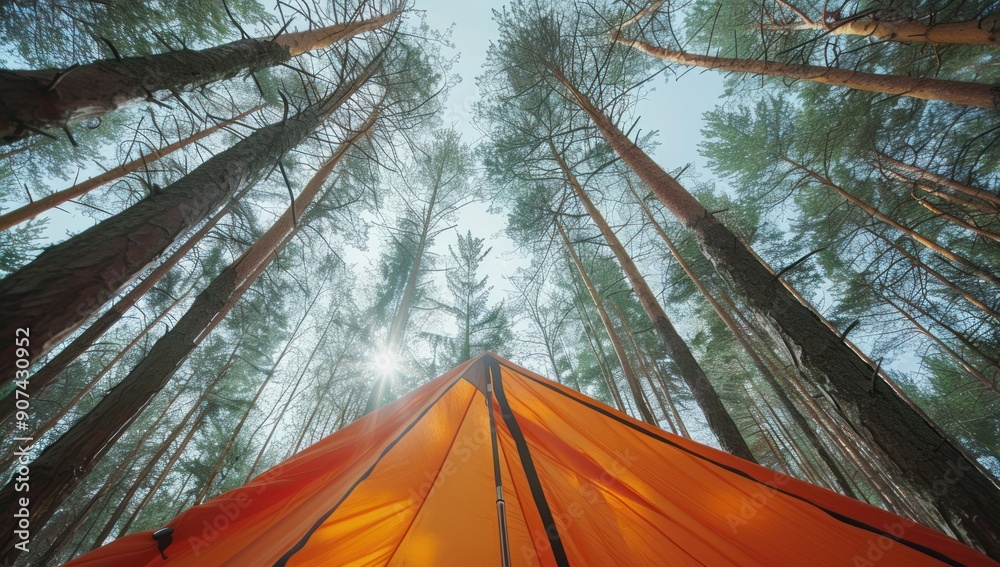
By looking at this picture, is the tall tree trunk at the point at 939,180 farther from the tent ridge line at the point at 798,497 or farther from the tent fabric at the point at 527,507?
the tent fabric at the point at 527,507

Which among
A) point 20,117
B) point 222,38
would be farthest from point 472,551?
point 222,38

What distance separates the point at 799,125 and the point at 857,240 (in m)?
3.51

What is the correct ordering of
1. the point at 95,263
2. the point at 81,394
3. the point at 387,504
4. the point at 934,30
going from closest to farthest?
the point at 95,263, the point at 387,504, the point at 934,30, the point at 81,394

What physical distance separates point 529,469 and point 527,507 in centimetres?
23

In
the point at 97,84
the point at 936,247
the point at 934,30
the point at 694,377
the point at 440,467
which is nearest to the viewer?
the point at 97,84

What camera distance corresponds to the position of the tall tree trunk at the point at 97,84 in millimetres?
1193

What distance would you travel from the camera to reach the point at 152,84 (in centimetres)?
177

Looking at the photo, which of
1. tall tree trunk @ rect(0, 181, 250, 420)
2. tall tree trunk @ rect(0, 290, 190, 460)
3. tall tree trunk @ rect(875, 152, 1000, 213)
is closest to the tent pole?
tall tree trunk @ rect(0, 181, 250, 420)

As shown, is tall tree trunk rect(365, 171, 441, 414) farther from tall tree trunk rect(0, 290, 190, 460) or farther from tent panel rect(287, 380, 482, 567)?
tent panel rect(287, 380, 482, 567)

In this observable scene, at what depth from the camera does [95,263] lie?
4.00 feet
